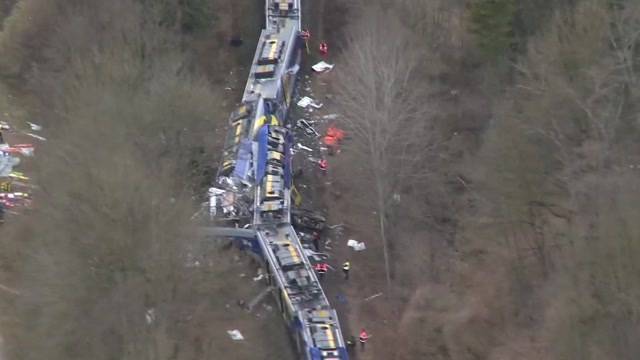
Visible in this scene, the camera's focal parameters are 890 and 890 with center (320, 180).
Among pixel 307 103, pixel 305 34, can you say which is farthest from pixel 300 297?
pixel 305 34

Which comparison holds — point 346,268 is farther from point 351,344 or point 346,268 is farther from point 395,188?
point 351,344

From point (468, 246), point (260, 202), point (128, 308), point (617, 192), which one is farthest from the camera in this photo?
point (260, 202)

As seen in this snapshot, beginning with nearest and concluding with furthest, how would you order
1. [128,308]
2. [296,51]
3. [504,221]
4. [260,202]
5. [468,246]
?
1. [128,308]
2. [504,221]
3. [468,246]
4. [260,202]
5. [296,51]

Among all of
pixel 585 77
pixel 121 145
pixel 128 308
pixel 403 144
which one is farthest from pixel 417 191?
pixel 128 308

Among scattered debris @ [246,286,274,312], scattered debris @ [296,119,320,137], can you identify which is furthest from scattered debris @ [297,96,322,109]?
scattered debris @ [246,286,274,312]

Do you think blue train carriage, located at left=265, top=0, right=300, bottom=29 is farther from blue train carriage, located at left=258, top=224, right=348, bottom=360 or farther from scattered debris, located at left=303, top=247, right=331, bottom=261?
blue train carriage, located at left=258, top=224, right=348, bottom=360

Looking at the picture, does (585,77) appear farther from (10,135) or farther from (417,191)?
(10,135)
